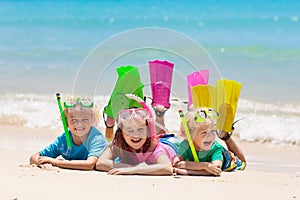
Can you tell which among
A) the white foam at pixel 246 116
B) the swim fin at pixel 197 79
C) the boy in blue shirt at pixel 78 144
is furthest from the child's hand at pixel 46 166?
the white foam at pixel 246 116

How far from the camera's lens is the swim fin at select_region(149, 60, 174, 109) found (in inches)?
223

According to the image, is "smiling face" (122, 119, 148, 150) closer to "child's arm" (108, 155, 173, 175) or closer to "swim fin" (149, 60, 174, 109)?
"child's arm" (108, 155, 173, 175)

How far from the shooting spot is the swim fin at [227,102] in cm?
580

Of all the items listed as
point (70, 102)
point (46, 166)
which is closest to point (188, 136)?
point (70, 102)

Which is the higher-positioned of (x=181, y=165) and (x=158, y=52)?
(x=158, y=52)

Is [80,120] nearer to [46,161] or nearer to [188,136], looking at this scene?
[46,161]

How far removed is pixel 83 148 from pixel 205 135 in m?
1.12

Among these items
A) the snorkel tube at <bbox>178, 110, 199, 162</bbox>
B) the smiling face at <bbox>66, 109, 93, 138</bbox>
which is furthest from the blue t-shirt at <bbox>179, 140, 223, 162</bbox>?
the smiling face at <bbox>66, 109, 93, 138</bbox>

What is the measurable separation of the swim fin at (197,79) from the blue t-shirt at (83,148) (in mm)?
897

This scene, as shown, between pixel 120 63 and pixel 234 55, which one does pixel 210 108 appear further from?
pixel 234 55

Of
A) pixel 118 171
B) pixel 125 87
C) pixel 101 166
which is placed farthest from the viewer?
pixel 125 87

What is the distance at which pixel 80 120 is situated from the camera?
530 cm

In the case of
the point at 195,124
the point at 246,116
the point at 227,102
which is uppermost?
the point at 246,116

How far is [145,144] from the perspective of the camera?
5074 millimetres
